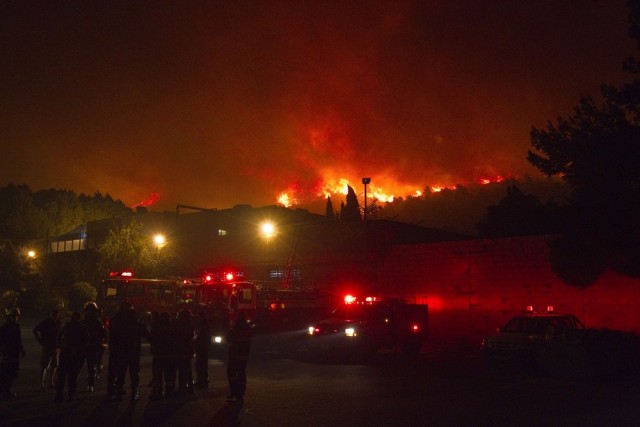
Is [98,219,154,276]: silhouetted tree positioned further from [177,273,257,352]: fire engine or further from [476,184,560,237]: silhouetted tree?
[476,184,560,237]: silhouetted tree

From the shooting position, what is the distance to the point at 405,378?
50.3 ft

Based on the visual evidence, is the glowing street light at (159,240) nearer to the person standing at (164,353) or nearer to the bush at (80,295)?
the bush at (80,295)

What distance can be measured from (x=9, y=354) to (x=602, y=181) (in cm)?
1813

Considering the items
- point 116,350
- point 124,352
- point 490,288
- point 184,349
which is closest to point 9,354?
point 116,350

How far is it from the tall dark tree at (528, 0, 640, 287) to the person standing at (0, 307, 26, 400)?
17.6 meters

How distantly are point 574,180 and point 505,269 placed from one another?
4982mm

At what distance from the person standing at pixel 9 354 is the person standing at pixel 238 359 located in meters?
4.20

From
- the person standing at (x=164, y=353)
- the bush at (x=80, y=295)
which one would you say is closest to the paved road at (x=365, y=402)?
the person standing at (x=164, y=353)

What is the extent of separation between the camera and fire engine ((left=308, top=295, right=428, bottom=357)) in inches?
771

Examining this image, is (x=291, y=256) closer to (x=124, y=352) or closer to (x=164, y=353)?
(x=164, y=353)

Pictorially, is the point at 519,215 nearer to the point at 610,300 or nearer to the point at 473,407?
the point at 610,300

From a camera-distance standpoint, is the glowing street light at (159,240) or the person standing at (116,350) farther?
the glowing street light at (159,240)

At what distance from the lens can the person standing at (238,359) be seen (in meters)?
11.6

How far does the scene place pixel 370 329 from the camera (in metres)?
19.8
